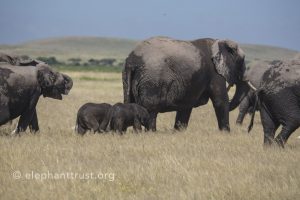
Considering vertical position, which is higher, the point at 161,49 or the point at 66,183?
Answer: the point at 161,49

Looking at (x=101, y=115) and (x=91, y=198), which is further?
(x=101, y=115)

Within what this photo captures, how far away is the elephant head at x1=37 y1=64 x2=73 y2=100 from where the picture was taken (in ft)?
45.8

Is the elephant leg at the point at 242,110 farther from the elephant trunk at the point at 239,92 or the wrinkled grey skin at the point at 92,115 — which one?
the wrinkled grey skin at the point at 92,115

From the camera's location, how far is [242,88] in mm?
16094

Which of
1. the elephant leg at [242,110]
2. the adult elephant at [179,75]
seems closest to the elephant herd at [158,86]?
the adult elephant at [179,75]

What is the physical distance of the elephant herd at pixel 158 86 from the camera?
12703 mm

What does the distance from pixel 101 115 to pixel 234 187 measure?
6.15m

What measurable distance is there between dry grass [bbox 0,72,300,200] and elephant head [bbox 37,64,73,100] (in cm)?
109

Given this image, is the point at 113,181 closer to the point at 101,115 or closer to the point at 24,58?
the point at 101,115

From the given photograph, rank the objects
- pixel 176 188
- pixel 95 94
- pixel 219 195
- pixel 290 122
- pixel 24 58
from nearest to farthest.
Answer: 1. pixel 219 195
2. pixel 176 188
3. pixel 290 122
4. pixel 24 58
5. pixel 95 94

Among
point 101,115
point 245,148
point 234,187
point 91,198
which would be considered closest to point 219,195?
point 234,187

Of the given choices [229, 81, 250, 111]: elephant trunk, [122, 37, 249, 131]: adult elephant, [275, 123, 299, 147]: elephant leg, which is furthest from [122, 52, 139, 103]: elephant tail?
[275, 123, 299, 147]: elephant leg

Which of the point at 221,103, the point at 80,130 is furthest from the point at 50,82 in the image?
the point at 221,103

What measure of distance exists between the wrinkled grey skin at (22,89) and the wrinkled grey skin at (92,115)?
1.07m
